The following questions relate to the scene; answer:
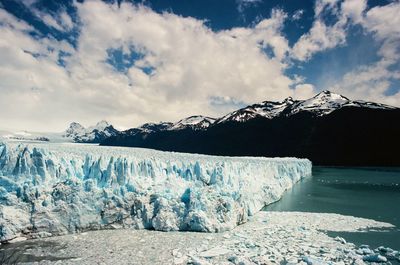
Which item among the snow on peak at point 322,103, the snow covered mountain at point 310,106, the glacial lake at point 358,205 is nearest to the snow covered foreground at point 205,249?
the glacial lake at point 358,205

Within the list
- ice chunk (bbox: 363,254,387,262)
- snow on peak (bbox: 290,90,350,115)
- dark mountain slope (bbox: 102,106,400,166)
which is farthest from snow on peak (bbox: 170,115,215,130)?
ice chunk (bbox: 363,254,387,262)

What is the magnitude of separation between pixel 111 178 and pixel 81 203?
5.69 feet

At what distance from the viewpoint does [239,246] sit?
33.1 ft

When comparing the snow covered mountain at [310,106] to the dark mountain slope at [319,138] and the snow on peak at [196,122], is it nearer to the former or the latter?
the dark mountain slope at [319,138]

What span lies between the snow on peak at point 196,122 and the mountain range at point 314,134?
412 cm

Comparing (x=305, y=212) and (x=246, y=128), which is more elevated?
(x=246, y=128)

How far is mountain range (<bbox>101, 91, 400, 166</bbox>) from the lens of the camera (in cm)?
6338

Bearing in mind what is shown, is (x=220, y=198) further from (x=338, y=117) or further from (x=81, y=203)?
(x=338, y=117)

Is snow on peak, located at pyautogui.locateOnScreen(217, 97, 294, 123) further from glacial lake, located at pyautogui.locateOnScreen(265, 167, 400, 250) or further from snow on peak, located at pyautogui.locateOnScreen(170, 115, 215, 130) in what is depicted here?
glacial lake, located at pyautogui.locateOnScreen(265, 167, 400, 250)

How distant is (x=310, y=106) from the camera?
8956 centimetres

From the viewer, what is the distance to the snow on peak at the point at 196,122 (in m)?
122

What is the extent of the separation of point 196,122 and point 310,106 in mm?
52554

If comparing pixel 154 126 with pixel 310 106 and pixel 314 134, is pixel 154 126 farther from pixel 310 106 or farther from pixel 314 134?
pixel 314 134

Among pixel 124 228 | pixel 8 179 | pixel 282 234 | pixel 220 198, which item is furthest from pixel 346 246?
pixel 8 179
